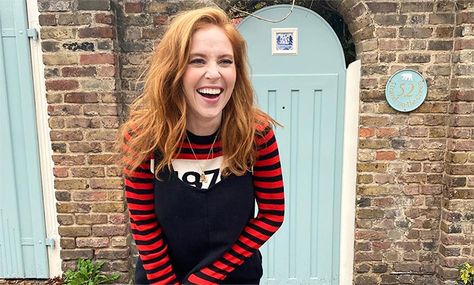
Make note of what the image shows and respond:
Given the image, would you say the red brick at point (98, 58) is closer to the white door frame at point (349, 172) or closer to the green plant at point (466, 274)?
the white door frame at point (349, 172)

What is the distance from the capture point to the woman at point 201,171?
152 cm

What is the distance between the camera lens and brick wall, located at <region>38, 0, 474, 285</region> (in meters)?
2.88

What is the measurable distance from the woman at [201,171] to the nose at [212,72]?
0.02 metres

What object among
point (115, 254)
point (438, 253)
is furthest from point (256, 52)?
point (438, 253)

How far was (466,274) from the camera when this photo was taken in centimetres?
301

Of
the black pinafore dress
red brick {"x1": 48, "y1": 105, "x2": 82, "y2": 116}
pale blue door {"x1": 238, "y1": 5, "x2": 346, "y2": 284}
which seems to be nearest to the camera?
the black pinafore dress

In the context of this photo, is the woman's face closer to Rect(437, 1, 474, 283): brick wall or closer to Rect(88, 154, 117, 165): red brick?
Rect(88, 154, 117, 165): red brick

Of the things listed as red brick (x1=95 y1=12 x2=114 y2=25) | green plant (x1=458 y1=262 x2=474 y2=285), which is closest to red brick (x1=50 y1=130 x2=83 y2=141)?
red brick (x1=95 y1=12 x2=114 y2=25)

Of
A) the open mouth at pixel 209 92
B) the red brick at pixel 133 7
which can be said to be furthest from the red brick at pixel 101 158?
the open mouth at pixel 209 92

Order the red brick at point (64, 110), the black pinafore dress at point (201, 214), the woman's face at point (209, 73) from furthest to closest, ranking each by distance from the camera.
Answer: the red brick at point (64, 110) → the black pinafore dress at point (201, 214) → the woman's face at point (209, 73)

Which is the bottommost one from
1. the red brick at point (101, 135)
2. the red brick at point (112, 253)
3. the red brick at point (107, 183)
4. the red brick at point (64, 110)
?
the red brick at point (112, 253)

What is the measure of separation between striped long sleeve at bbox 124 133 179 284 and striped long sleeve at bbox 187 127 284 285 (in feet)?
0.41

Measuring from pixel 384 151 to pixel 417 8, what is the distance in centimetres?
Answer: 102

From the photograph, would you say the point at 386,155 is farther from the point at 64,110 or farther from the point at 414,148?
the point at 64,110
